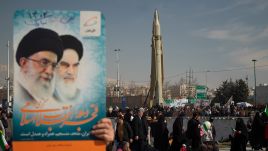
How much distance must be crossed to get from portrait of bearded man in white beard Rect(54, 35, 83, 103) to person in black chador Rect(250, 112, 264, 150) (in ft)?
56.0

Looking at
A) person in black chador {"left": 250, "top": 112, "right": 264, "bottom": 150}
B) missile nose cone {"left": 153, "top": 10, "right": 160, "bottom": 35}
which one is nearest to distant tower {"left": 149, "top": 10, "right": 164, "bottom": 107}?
missile nose cone {"left": 153, "top": 10, "right": 160, "bottom": 35}

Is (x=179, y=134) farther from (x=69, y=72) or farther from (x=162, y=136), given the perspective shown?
(x=69, y=72)

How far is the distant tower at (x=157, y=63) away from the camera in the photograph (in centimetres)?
4922

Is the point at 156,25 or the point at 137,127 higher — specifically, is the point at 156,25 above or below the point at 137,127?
above

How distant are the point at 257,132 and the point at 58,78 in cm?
1736

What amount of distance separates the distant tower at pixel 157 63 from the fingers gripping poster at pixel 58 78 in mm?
46149

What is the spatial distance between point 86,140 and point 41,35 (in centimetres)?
79

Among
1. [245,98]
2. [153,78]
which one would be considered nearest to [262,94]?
[245,98]

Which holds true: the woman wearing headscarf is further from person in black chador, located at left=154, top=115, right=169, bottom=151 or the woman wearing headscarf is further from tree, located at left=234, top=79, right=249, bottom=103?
tree, located at left=234, top=79, right=249, bottom=103

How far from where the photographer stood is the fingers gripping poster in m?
2.99

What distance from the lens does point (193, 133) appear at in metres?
15.1

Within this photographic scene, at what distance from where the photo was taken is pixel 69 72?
10.0 feet

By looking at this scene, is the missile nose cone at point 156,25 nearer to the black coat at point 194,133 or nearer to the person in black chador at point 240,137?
the person in black chador at point 240,137

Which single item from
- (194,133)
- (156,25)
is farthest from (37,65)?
(156,25)
